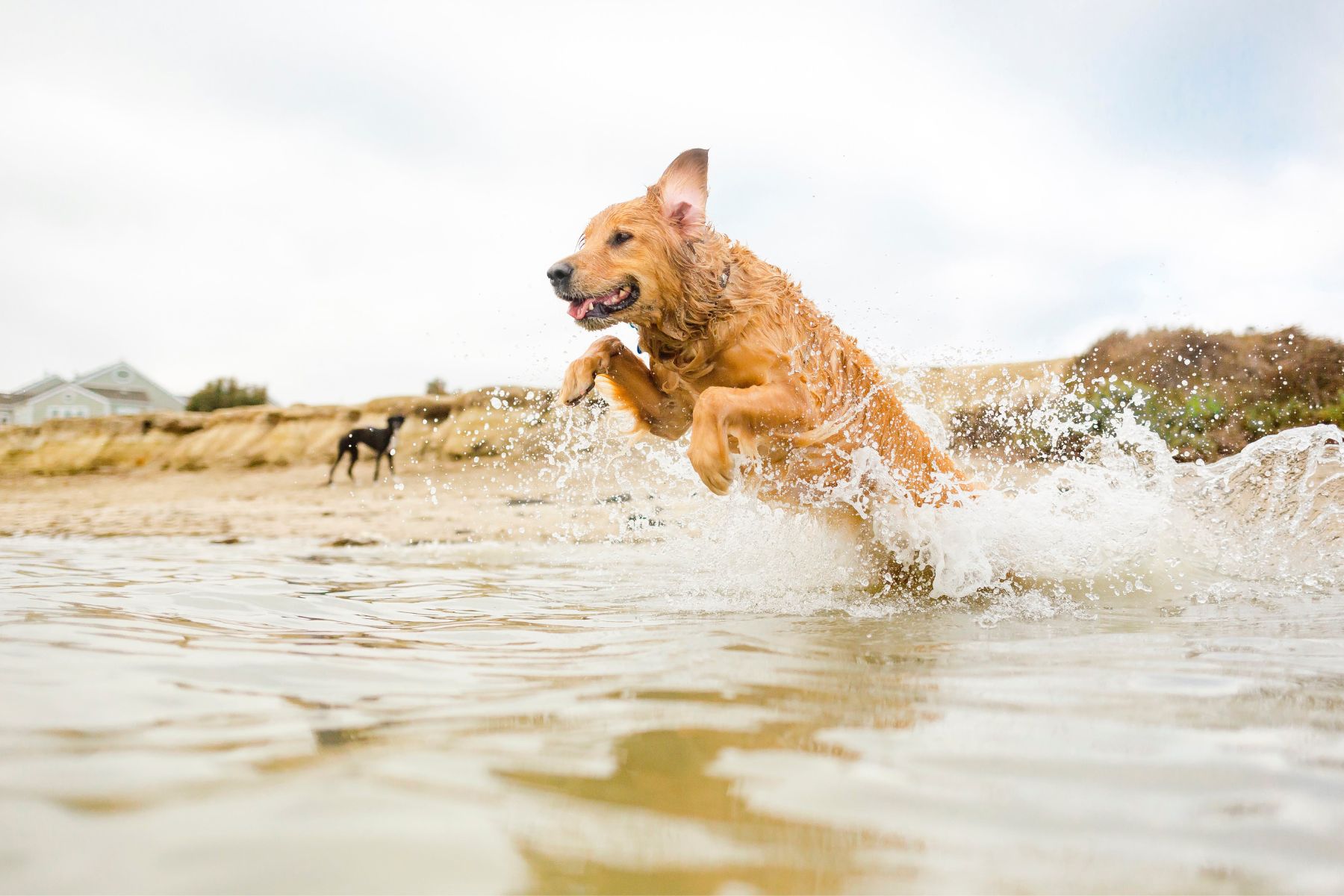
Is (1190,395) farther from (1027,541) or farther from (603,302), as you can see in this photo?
(603,302)

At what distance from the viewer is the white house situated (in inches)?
1663

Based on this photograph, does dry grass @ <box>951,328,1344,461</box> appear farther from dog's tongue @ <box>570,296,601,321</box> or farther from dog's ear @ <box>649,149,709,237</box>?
dog's tongue @ <box>570,296,601,321</box>

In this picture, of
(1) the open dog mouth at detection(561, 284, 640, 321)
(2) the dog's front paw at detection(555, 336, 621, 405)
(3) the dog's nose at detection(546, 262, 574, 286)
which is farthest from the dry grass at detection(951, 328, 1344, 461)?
(3) the dog's nose at detection(546, 262, 574, 286)

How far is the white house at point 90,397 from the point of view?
42.2 m

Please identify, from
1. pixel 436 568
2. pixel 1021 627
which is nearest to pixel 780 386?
pixel 1021 627

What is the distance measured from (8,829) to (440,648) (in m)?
1.57

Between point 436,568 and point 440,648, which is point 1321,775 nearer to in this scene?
point 440,648

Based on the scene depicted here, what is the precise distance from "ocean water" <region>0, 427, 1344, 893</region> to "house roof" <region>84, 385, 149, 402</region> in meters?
49.8

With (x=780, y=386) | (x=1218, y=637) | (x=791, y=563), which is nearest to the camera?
(x=1218, y=637)

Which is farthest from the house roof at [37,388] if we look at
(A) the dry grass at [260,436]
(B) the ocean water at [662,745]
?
(B) the ocean water at [662,745]

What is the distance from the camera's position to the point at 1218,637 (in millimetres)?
3029

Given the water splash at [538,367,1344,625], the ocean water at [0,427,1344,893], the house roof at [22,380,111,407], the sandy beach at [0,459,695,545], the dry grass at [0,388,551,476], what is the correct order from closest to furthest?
the ocean water at [0,427,1344,893] < the water splash at [538,367,1344,625] < the sandy beach at [0,459,695,545] < the dry grass at [0,388,551,476] < the house roof at [22,380,111,407]

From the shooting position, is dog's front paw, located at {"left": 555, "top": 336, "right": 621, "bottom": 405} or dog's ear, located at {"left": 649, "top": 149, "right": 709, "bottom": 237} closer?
dog's ear, located at {"left": 649, "top": 149, "right": 709, "bottom": 237}

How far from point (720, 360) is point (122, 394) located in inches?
2069
